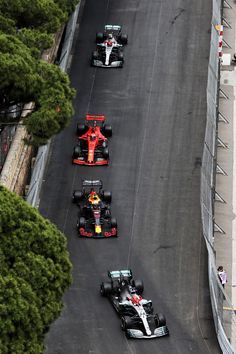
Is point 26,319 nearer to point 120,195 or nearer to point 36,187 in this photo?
point 36,187

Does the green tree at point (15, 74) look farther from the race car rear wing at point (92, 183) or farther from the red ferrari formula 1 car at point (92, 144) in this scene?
the red ferrari formula 1 car at point (92, 144)

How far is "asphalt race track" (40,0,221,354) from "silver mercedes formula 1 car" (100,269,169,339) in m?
0.34

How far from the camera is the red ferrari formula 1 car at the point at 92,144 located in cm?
6494

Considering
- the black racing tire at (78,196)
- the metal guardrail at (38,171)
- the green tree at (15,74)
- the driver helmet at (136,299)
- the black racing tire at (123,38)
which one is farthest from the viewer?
the black racing tire at (123,38)

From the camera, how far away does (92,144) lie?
65312 mm

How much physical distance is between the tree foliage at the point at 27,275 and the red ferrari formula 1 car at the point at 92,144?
17.8m

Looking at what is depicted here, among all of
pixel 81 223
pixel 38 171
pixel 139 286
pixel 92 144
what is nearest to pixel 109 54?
pixel 92 144

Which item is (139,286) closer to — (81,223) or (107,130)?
(81,223)

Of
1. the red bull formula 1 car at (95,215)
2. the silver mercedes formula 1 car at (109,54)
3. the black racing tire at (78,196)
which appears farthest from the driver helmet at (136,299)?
the silver mercedes formula 1 car at (109,54)

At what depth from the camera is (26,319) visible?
4359 cm

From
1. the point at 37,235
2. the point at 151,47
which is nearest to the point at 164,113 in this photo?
the point at 151,47

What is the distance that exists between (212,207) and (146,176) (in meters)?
4.65

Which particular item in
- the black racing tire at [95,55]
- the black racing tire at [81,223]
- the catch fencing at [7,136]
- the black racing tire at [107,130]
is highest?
the catch fencing at [7,136]

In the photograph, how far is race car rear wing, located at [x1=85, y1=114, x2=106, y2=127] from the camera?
6681 centimetres
